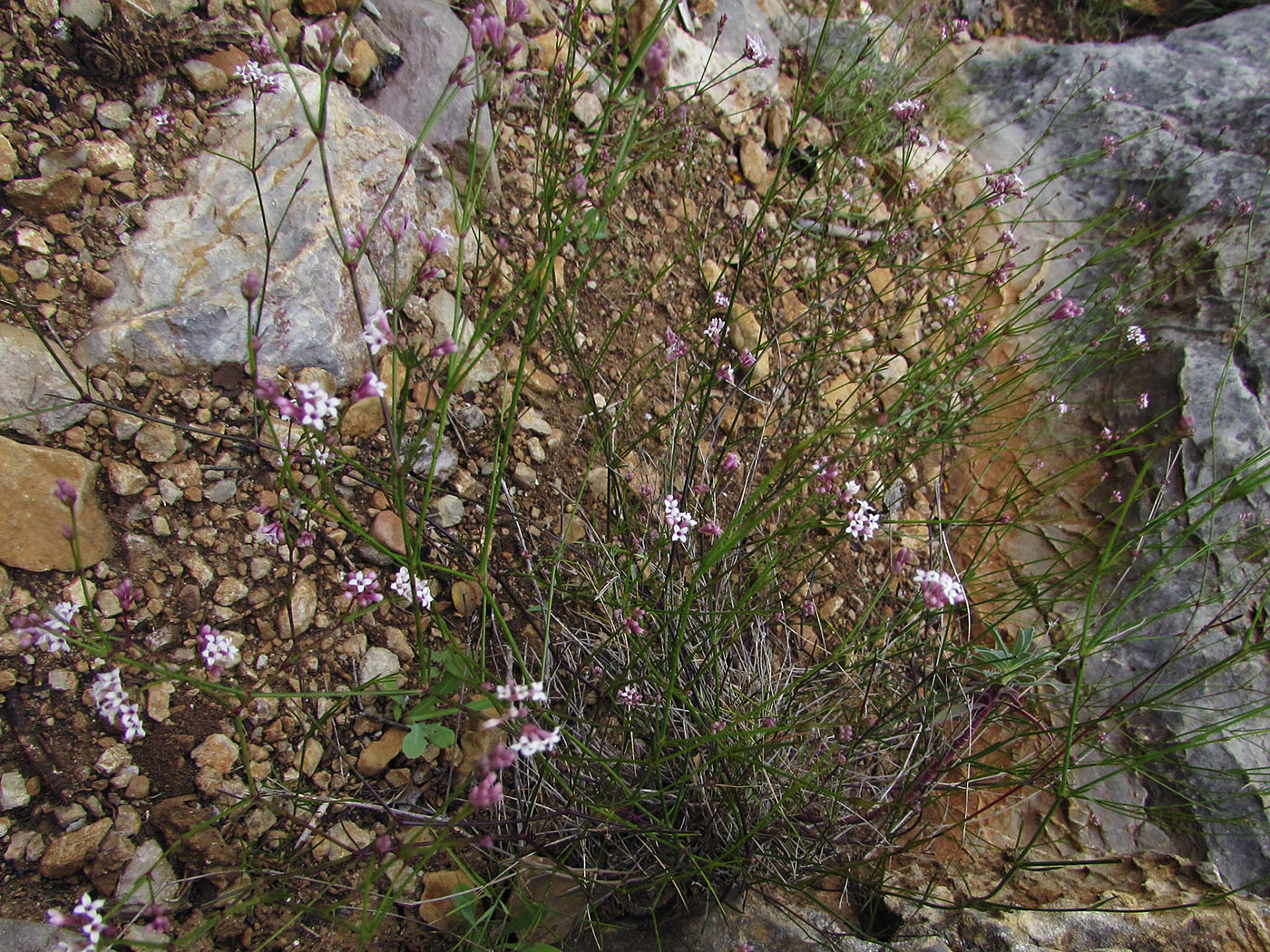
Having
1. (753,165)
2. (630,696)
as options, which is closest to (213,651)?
(630,696)

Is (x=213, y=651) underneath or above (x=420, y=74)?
underneath

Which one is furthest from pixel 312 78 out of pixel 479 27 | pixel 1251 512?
pixel 1251 512

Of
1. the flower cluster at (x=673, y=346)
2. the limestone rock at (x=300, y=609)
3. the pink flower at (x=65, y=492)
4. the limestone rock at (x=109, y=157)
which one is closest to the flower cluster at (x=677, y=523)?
the flower cluster at (x=673, y=346)

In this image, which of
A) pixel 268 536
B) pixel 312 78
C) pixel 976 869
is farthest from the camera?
pixel 312 78

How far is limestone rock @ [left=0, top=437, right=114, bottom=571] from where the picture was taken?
5.78 feet

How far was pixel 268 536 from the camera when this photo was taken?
6.58 ft

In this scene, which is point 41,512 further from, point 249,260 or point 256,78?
point 256,78

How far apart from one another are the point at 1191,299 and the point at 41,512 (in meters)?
4.44

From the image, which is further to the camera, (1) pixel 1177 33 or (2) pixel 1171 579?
(1) pixel 1177 33

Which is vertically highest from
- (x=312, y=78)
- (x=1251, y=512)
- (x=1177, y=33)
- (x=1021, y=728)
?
(x=1177, y=33)

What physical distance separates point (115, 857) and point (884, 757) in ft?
6.91

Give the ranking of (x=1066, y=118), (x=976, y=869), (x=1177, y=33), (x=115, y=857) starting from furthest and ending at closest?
1. (x=1177, y=33)
2. (x=1066, y=118)
3. (x=976, y=869)
4. (x=115, y=857)

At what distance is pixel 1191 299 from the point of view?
3305 millimetres

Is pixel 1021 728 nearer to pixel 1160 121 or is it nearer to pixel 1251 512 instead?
pixel 1251 512
